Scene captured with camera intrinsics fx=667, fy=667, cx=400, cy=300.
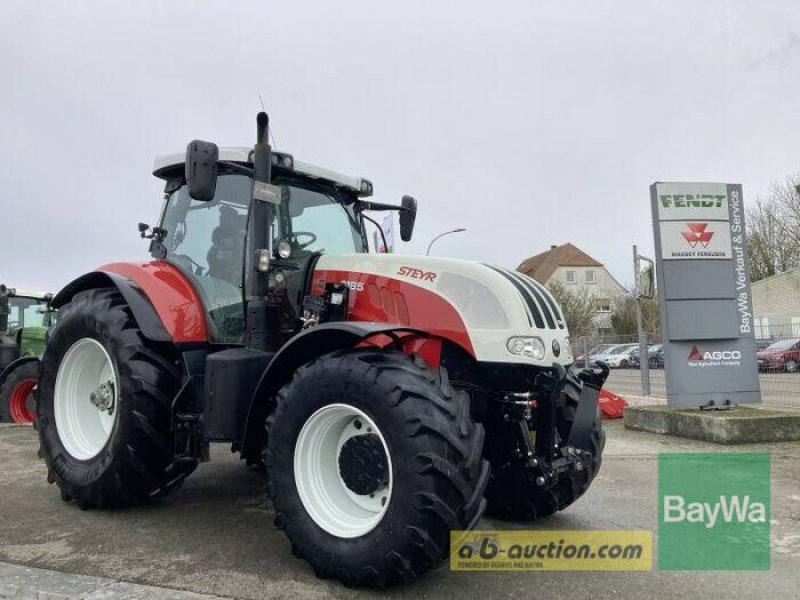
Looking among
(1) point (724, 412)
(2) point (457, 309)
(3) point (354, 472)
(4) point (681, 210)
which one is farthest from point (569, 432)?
(4) point (681, 210)

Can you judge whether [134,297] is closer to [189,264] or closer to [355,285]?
[189,264]

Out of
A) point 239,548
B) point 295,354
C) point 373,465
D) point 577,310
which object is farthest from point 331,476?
point 577,310

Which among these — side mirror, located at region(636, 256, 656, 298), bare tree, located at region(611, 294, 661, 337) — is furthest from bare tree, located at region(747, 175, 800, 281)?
side mirror, located at region(636, 256, 656, 298)

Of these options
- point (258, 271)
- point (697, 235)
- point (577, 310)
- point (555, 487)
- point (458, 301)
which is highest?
point (577, 310)

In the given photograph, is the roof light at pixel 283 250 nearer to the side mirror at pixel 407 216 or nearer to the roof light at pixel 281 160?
the roof light at pixel 281 160

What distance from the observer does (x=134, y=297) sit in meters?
4.65

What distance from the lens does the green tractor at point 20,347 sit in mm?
9867

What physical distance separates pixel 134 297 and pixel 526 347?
2.75 metres

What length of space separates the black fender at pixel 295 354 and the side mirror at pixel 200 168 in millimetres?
1130

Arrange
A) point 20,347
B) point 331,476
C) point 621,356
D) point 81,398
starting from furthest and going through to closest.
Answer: point 621,356
point 20,347
point 81,398
point 331,476

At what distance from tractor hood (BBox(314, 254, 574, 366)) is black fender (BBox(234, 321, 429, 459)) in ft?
0.73

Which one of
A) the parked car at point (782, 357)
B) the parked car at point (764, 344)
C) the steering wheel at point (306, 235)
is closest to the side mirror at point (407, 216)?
the steering wheel at point (306, 235)

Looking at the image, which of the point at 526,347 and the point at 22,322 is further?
the point at 22,322

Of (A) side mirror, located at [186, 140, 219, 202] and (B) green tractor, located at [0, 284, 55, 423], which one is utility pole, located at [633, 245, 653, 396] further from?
(B) green tractor, located at [0, 284, 55, 423]
